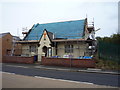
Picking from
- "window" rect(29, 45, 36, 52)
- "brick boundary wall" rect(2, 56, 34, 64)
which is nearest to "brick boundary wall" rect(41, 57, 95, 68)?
"brick boundary wall" rect(2, 56, 34, 64)

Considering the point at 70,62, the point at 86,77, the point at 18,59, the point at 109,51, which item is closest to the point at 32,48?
the point at 18,59

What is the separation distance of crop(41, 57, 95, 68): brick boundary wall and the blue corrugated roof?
6020mm

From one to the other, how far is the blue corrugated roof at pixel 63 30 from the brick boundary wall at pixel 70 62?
19.8ft

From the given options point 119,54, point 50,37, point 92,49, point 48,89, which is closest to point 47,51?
point 50,37

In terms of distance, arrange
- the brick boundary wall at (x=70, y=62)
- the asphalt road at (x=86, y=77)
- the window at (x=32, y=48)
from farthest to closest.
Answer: the window at (x=32, y=48), the brick boundary wall at (x=70, y=62), the asphalt road at (x=86, y=77)

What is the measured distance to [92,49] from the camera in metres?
18.9

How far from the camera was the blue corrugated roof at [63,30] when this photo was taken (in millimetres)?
22641

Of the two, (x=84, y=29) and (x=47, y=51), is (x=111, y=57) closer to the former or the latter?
(x=84, y=29)

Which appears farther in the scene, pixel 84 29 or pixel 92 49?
pixel 84 29

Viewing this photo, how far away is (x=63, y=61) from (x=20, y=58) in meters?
7.78

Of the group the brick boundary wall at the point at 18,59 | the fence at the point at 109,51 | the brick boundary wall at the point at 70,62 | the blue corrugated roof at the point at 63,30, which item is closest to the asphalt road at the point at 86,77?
the brick boundary wall at the point at 70,62

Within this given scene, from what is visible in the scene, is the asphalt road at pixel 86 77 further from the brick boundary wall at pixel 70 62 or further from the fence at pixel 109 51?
the fence at pixel 109 51

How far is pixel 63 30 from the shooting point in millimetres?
24844

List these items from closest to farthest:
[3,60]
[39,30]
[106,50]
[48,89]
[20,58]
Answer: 1. [48,89]
2. [106,50]
3. [20,58]
4. [3,60]
5. [39,30]
